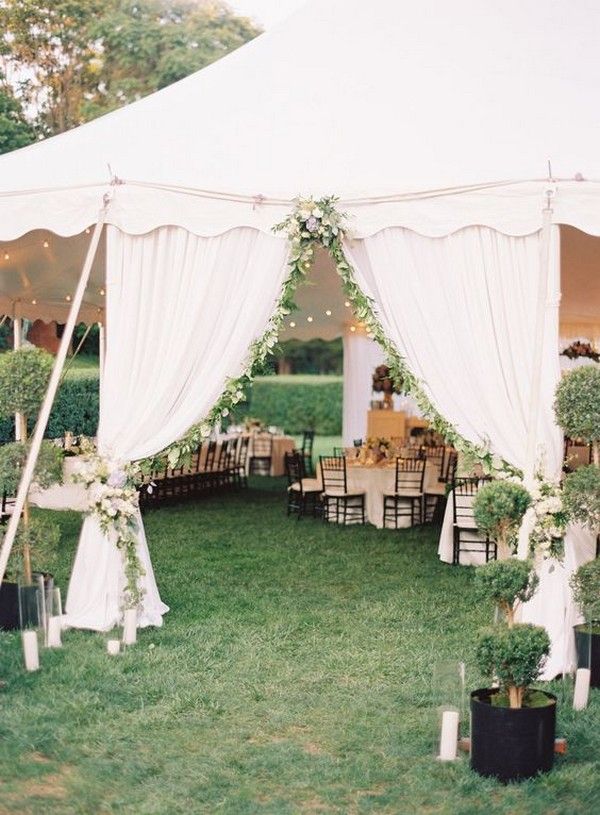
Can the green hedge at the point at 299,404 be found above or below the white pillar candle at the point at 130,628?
above

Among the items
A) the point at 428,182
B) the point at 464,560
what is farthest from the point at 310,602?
the point at 428,182

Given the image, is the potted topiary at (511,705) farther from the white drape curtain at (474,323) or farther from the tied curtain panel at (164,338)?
the tied curtain panel at (164,338)

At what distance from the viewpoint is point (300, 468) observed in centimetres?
1334

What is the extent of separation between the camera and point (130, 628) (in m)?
7.23

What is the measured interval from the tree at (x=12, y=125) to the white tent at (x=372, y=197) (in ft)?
40.4

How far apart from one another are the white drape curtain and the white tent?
0.01m

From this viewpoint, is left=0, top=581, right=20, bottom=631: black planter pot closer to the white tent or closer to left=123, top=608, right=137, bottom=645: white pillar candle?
the white tent

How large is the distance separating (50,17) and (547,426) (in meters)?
18.9

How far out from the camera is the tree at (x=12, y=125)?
789 inches

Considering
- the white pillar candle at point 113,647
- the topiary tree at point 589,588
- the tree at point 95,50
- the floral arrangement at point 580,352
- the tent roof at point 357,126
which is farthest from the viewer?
the tree at point 95,50

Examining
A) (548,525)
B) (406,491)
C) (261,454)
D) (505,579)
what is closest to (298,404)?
(261,454)

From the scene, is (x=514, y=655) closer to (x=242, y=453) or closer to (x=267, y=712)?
(x=267, y=712)

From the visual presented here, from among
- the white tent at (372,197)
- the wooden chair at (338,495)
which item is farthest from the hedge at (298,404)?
the white tent at (372,197)

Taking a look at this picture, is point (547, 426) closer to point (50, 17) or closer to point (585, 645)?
point (585, 645)
